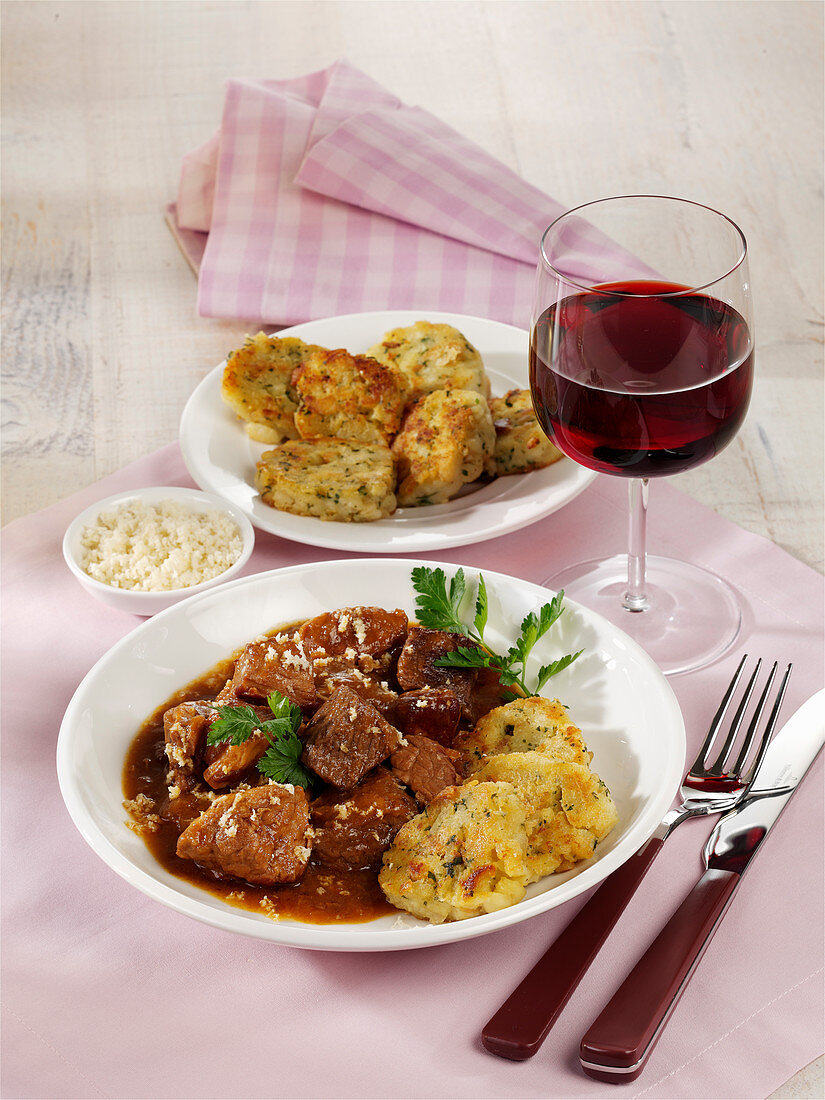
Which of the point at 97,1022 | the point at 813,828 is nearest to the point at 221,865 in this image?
the point at 97,1022

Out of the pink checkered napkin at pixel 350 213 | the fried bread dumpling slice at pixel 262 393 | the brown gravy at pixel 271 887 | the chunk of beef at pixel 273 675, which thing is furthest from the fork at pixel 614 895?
the pink checkered napkin at pixel 350 213

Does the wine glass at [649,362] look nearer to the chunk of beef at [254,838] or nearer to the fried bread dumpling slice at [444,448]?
the fried bread dumpling slice at [444,448]

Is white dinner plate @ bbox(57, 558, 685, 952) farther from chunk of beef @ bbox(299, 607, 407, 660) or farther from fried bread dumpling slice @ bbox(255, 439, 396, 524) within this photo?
fried bread dumpling slice @ bbox(255, 439, 396, 524)

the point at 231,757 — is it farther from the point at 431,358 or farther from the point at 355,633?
the point at 431,358

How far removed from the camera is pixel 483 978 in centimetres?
172

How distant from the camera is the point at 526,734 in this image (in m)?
1.89

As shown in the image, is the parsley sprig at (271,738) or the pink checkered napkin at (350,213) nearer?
the parsley sprig at (271,738)

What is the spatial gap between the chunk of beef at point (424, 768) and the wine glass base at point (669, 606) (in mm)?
608

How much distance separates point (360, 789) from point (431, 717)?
7.1 inches

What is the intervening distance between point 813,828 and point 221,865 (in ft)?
3.14

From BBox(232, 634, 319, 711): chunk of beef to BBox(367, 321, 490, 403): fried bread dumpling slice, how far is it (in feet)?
3.31

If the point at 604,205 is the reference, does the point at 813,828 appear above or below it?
below

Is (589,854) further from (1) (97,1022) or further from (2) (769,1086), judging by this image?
(1) (97,1022)

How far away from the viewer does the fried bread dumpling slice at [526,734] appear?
6.05 ft
